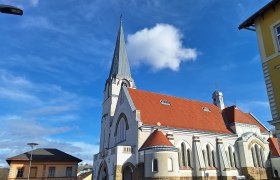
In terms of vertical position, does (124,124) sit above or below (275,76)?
above

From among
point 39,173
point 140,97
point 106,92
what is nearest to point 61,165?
point 39,173

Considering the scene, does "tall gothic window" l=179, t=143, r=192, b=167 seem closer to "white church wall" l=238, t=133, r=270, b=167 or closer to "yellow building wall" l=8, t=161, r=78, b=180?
"white church wall" l=238, t=133, r=270, b=167

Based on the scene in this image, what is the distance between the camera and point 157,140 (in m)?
25.8

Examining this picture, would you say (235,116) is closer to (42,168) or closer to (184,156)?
(184,156)

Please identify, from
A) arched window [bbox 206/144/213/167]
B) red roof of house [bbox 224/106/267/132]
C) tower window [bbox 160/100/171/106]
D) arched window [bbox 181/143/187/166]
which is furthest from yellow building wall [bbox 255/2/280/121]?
red roof of house [bbox 224/106/267/132]

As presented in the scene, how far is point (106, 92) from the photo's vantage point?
40031mm

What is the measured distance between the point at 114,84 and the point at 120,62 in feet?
17.2

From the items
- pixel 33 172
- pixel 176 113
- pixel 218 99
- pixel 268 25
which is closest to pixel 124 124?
pixel 176 113

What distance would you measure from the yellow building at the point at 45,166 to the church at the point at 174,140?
6.48 m

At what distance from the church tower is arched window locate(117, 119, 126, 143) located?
3.84m

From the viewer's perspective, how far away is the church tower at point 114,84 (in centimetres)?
3659

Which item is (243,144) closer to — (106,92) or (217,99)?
(217,99)

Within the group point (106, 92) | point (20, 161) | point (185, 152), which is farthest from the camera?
point (106, 92)

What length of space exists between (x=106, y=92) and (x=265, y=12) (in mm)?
29079
